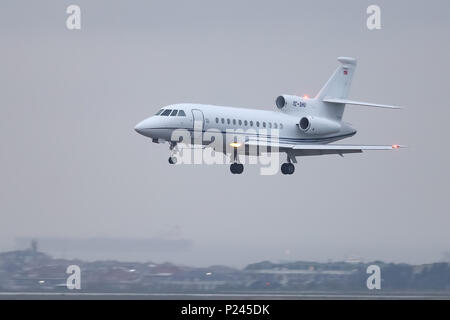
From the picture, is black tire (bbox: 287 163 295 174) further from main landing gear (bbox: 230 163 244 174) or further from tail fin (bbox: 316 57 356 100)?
tail fin (bbox: 316 57 356 100)

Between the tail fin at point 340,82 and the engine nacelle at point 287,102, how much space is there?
2.56 meters

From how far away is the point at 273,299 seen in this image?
2426 inches

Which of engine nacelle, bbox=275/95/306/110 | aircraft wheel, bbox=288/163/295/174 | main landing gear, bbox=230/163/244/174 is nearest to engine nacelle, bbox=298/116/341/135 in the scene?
engine nacelle, bbox=275/95/306/110

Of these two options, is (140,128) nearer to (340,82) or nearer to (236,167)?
(236,167)

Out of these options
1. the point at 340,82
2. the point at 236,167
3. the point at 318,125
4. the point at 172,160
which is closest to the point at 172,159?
the point at 172,160

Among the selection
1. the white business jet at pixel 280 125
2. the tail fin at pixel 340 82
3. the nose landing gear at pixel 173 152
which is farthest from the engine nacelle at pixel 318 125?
the nose landing gear at pixel 173 152

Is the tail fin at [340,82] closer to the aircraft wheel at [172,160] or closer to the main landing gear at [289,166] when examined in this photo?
the main landing gear at [289,166]

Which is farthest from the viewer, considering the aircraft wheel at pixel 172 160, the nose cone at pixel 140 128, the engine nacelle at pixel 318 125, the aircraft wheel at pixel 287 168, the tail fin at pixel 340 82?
the tail fin at pixel 340 82

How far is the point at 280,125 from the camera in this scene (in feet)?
256

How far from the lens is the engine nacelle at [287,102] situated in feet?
261
